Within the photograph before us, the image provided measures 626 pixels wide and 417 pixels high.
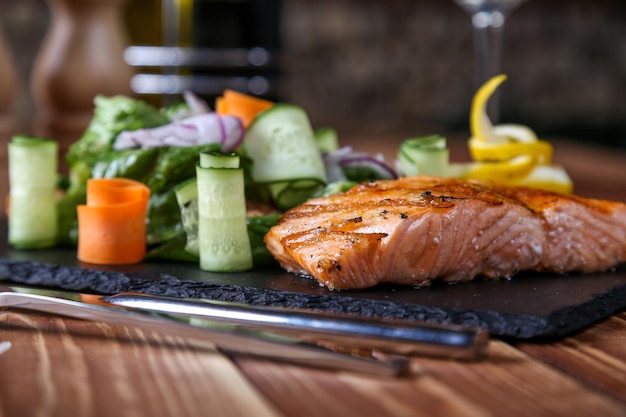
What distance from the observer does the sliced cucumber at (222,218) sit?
1647 mm

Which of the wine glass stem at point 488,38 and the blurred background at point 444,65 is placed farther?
the blurred background at point 444,65

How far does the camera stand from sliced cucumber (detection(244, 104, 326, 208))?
1.91 m

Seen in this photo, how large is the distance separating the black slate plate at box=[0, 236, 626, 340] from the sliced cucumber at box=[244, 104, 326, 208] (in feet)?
0.93

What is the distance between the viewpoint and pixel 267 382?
1.10 meters

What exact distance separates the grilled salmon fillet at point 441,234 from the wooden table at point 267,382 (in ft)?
0.81

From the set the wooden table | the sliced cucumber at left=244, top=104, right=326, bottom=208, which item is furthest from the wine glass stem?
the wooden table

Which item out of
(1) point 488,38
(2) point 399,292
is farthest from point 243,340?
(1) point 488,38

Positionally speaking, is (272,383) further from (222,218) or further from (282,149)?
(282,149)

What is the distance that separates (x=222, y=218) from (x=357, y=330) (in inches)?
21.7

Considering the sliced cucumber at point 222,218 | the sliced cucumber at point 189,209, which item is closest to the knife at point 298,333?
the sliced cucumber at point 222,218

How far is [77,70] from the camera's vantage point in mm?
3863

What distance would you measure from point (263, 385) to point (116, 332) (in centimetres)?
32

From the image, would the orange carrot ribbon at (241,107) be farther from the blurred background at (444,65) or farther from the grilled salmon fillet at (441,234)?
the blurred background at (444,65)

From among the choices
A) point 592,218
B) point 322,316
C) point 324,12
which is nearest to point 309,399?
point 322,316
